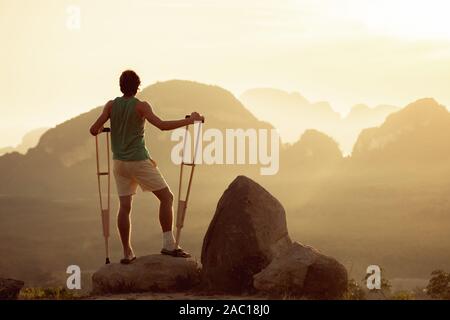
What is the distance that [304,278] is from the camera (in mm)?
10773

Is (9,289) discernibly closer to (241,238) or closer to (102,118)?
(102,118)

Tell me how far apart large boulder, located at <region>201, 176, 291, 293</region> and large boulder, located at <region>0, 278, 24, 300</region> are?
3.23 metres

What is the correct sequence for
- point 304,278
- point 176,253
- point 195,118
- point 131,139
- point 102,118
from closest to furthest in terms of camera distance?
1. point 304,278
2. point 195,118
3. point 131,139
4. point 102,118
5. point 176,253

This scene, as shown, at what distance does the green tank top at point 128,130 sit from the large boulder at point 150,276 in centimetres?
211

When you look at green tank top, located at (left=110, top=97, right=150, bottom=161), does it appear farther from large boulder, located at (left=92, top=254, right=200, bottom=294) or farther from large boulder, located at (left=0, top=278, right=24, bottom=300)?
large boulder, located at (left=0, top=278, right=24, bottom=300)

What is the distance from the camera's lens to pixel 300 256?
11.1 metres

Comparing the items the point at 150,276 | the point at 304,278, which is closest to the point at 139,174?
the point at 150,276

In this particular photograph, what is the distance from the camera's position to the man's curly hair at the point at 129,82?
37.8 feet

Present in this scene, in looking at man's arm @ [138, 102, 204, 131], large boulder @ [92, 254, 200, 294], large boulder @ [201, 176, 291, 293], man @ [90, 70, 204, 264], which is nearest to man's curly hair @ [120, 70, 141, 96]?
man @ [90, 70, 204, 264]

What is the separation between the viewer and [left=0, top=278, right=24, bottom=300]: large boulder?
11.5 meters

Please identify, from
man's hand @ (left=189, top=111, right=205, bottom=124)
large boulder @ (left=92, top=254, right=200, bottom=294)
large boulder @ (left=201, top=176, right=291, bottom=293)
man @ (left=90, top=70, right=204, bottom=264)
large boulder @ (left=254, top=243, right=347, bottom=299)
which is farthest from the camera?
large boulder @ (left=92, top=254, right=200, bottom=294)

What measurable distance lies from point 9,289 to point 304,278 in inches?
196
